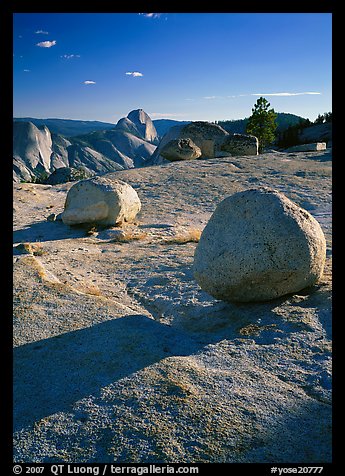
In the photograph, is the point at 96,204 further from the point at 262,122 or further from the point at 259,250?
the point at 262,122

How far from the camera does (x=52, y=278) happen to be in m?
7.24

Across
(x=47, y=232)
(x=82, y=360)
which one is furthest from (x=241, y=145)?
(x=82, y=360)

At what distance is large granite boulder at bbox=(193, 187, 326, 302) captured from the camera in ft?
18.5

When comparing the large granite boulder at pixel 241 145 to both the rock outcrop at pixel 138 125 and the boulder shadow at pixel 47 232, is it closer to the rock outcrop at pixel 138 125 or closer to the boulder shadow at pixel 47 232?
the boulder shadow at pixel 47 232

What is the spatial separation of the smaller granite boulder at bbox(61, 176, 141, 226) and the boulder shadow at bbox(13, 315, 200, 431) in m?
7.28

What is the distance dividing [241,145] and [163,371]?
2375 cm

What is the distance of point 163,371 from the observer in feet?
14.0

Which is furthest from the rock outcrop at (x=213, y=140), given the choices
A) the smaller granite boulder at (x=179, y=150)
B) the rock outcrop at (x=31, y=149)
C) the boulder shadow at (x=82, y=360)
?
the rock outcrop at (x=31, y=149)

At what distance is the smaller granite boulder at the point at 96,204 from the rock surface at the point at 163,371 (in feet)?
12.3

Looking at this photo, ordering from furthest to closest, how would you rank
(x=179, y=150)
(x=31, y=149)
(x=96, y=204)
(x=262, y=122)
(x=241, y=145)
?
(x=31, y=149)
(x=262, y=122)
(x=241, y=145)
(x=179, y=150)
(x=96, y=204)

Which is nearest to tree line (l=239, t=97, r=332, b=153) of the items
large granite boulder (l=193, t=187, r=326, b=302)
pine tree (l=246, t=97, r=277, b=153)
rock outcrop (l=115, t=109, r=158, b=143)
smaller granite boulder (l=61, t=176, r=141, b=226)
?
pine tree (l=246, t=97, r=277, b=153)

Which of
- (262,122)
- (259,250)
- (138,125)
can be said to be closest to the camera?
(259,250)
